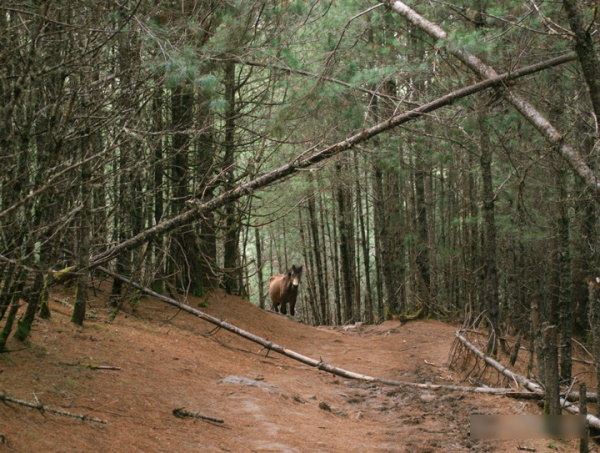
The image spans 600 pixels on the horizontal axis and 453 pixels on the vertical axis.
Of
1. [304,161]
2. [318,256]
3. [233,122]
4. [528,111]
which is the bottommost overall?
[318,256]

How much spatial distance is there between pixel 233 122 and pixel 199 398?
6.63 metres

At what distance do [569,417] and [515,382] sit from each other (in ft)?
4.94

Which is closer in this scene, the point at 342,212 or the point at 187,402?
the point at 187,402

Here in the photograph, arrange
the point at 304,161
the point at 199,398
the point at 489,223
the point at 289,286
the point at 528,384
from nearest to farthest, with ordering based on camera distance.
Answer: the point at 199,398 < the point at 528,384 < the point at 304,161 < the point at 489,223 < the point at 289,286

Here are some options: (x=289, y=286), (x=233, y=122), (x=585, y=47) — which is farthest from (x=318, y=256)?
(x=585, y=47)

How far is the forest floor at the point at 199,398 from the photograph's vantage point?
3.88 meters

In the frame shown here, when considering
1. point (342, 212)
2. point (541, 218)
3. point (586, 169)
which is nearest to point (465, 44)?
point (586, 169)

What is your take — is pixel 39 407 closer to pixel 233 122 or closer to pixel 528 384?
pixel 528 384

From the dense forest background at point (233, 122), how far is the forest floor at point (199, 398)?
52cm

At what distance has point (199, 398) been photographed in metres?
5.29

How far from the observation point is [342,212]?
62.8 ft

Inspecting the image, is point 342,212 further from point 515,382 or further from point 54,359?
point 54,359

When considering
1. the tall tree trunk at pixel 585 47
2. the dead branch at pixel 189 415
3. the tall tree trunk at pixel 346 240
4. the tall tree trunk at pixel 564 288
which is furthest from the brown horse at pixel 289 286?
the tall tree trunk at pixel 585 47

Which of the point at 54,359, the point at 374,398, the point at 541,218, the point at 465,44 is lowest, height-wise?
the point at 374,398
